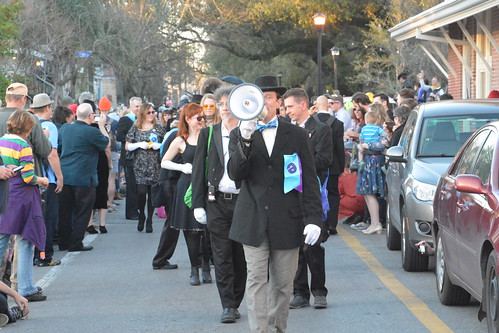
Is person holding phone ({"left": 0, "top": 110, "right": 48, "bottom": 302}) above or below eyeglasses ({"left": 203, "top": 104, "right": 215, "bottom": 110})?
below

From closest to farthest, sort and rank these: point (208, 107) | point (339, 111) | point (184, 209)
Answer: point (208, 107) → point (184, 209) → point (339, 111)

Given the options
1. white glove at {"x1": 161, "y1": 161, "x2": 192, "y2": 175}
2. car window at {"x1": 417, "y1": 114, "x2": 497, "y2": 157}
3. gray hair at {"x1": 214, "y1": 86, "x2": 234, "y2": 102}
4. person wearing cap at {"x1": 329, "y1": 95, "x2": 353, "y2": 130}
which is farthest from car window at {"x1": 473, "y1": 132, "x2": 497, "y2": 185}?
person wearing cap at {"x1": 329, "y1": 95, "x2": 353, "y2": 130}

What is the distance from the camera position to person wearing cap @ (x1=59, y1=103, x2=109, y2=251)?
13.1 metres

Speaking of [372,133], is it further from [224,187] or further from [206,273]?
[224,187]

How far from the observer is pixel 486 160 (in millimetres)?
7512

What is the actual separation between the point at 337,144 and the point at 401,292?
294cm

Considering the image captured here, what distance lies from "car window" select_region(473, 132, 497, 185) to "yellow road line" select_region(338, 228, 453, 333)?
4.00ft

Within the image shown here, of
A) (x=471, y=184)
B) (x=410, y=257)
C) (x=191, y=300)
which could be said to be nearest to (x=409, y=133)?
(x=410, y=257)

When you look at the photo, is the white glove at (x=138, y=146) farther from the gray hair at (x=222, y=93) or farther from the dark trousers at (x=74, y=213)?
the gray hair at (x=222, y=93)

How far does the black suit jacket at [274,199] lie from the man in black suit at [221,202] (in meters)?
1.12

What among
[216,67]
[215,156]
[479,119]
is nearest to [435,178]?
[479,119]

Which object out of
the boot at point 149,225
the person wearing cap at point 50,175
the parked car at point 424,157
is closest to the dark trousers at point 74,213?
the person wearing cap at point 50,175

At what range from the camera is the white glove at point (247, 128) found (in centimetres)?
638

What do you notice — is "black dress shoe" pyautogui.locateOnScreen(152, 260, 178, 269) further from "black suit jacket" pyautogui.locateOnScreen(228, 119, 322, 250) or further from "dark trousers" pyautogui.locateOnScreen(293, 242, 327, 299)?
"black suit jacket" pyautogui.locateOnScreen(228, 119, 322, 250)
